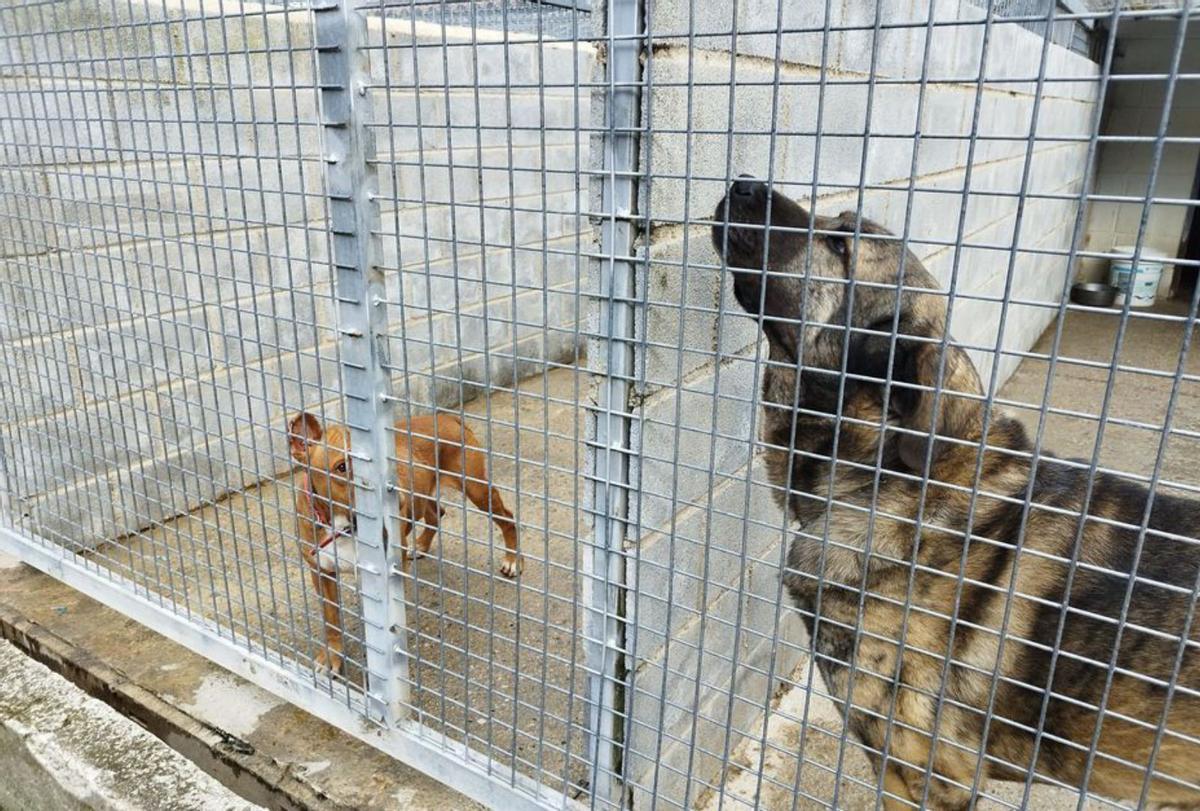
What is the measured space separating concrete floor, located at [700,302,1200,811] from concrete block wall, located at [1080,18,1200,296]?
111 cm

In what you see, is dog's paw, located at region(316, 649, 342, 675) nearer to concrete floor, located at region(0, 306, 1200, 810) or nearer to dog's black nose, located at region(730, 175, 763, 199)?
concrete floor, located at region(0, 306, 1200, 810)

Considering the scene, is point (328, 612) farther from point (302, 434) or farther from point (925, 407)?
point (925, 407)

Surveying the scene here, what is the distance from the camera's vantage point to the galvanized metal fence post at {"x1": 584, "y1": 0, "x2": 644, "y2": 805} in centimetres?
175

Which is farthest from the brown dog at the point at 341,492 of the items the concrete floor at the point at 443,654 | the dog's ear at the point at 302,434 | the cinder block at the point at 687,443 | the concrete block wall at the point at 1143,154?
the concrete block wall at the point at 1143,154

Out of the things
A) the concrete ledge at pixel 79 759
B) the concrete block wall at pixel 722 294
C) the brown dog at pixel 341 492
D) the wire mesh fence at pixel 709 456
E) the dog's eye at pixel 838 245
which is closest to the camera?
the wire mesh fence at pixel 709 456

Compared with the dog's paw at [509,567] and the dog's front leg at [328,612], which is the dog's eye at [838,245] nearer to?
the dog's front leg at [328,612]

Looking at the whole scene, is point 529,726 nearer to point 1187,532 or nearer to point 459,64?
point 1187,532

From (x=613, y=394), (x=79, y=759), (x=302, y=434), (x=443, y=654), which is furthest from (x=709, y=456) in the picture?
(x=79, y=759)

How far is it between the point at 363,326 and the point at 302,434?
28.3 inches

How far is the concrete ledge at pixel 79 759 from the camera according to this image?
92.2 inches

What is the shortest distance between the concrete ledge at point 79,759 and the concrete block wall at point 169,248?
72 centimetres

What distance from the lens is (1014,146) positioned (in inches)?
235

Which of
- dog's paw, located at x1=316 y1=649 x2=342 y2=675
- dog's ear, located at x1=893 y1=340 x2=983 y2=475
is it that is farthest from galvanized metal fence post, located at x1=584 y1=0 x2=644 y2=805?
dog's paw, located at x1=316 y1=649 x2=342 y2=675

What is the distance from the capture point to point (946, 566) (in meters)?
2.02
